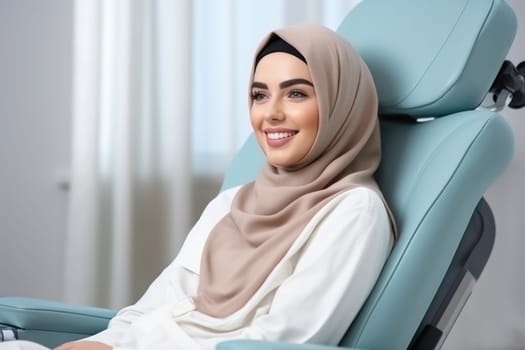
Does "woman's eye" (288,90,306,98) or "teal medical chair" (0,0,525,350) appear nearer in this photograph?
"teal medical chair" (0,0,525,350)

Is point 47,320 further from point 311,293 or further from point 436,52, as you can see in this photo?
point 436,52

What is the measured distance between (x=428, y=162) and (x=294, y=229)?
0.87 feet

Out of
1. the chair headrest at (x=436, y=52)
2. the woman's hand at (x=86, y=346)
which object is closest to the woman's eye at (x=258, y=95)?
the chair headrest at (x=436, y=52)

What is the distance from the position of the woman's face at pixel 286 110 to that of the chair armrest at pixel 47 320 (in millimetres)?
496

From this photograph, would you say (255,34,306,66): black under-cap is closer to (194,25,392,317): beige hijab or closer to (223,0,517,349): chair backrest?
(194,25,392,317): beige hijab

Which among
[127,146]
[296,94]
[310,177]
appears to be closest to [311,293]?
[310,177]

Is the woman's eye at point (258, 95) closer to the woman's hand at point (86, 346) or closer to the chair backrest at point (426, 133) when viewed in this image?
the chair backrest at point (426, 133)

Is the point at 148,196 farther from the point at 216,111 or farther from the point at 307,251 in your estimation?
the point at 307,251

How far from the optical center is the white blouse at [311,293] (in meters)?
1.16

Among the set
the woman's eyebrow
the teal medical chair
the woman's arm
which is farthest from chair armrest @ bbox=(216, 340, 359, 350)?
the woman's eyebrow

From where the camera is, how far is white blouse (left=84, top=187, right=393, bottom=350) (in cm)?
116

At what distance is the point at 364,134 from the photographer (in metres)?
1.36

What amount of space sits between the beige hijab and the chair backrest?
85 mm

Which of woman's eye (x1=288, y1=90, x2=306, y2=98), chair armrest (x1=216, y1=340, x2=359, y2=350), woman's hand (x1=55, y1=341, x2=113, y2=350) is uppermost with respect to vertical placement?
woman's eye (x1=288, y1=90, x2=306, y2=98)
